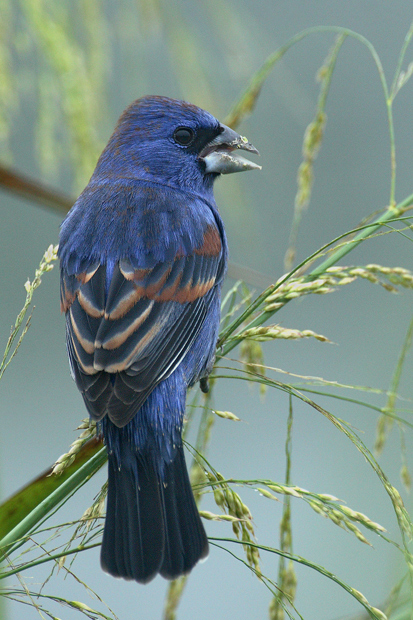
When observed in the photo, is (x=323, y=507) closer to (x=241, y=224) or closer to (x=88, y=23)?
(x=241, y=224)

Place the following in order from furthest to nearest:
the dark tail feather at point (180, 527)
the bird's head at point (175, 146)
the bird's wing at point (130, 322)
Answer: the bird's head at point (175, 146) < the bird's wing at point (130, 322) < the dark tail feather at point (180, 527)

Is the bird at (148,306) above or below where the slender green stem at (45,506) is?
above

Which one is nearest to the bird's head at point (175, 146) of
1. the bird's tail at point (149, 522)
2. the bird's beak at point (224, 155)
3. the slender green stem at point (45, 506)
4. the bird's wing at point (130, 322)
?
the bird's beak at point (224, 155)

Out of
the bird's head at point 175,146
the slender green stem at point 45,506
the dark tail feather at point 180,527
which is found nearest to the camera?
the slender green stem at point 45,506

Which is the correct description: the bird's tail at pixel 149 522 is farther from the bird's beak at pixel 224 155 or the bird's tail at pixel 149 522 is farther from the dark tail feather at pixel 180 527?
the bird's beak at pixel 224 155

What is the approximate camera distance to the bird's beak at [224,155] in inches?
124

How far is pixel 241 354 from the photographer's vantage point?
2326mm

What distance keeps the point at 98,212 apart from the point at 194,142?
2.09 ft

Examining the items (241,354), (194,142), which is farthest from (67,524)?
(194,142)

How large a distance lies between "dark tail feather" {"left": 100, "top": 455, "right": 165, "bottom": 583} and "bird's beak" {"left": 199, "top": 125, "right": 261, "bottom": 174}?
1.45m

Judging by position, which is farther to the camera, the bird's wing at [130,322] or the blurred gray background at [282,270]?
the blurred gray background at [282,270]

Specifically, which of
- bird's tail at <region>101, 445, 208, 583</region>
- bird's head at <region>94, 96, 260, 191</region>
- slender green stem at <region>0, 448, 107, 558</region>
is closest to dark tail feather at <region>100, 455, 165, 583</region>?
bird's tail at <region>101, 445, 208, 583</region>

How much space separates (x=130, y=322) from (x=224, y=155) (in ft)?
3.73

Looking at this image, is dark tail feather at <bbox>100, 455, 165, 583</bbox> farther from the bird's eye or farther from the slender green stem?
the bird's eye
